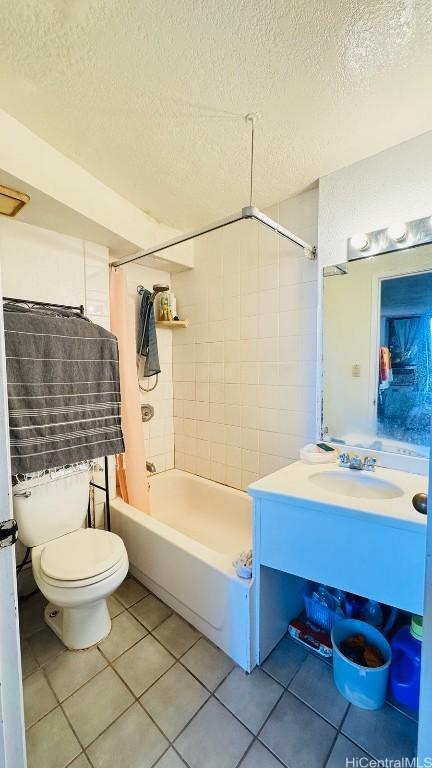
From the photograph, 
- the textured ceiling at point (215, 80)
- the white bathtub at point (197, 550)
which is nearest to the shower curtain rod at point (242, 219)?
the textured ceiling at point (215, 80)

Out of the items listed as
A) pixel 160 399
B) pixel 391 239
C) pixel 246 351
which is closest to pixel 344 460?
pixel 246 351

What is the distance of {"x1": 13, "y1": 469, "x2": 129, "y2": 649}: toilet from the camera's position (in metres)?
1.30

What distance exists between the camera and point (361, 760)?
3.29 ft

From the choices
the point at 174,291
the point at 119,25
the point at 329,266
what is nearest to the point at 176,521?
the point at 174,291

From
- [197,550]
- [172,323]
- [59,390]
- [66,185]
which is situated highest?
[66,185]

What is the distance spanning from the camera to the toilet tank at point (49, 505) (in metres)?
1.46

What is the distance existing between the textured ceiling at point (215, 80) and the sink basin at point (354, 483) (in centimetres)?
157

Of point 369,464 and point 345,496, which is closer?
point 345,496

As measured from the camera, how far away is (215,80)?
1.13 m

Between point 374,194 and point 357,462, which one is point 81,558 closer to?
point 357,462

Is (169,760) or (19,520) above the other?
(19,520)

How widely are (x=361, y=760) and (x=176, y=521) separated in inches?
64.4

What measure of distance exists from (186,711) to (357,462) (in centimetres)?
123

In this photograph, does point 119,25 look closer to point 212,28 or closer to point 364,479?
point 212,28
